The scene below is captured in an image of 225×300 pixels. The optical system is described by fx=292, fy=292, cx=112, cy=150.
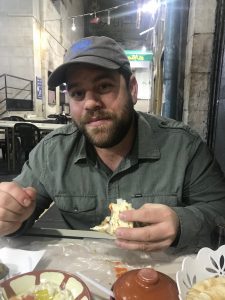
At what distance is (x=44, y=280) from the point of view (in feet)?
2.79

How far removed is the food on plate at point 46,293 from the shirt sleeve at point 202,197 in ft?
1.67

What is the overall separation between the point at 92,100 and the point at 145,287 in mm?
848

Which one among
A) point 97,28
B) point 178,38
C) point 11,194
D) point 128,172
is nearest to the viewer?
point 11,194

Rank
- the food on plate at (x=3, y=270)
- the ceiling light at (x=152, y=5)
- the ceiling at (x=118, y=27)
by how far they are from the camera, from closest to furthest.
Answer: the food on plate at (x=3, y=270)
the ceiling light at (x=152, y=5)
the ceiling at (x=118, y=27)

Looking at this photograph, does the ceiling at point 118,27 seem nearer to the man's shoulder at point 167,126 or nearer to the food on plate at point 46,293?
the man's shoulder at point 167,126

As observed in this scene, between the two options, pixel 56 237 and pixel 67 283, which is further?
pixel 56 237

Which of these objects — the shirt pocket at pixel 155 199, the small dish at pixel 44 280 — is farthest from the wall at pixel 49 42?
the small dish at pixel 44 280

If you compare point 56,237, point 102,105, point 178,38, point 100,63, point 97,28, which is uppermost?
point 97,28

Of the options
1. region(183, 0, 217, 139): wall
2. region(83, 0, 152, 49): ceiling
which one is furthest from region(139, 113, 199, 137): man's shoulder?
region(83, 0, 152, 49): ceiling

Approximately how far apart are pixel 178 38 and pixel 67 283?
340 cm

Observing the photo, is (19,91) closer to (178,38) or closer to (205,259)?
(178,38)

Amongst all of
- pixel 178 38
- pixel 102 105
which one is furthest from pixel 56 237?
pixel 178 38

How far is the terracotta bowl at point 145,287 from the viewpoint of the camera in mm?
700

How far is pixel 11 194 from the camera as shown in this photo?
3.65 feet
